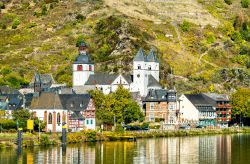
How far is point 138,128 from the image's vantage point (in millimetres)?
146375

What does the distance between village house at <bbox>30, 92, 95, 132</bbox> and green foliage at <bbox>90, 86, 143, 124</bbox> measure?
216 inches

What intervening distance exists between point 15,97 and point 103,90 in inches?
1102

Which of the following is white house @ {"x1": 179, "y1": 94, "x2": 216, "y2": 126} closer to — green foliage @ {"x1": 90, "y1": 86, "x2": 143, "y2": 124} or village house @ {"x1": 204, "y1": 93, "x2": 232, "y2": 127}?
village house @ {"x1": 204, "y1": 93, "x2": 232, "y2": 127}

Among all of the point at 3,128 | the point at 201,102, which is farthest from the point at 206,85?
the point at 3,128

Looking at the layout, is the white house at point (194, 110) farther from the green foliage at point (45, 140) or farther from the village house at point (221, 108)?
the green foliage at point (45, 140)

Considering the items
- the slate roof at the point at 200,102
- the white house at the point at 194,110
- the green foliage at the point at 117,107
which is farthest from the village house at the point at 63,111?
the slate roof at the point at 200,102

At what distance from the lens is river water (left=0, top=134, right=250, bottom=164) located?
101662mm

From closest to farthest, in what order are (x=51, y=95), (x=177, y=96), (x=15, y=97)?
1. (x=51, y=95)
2. (x=15, y=97)
3. (x=177, y=96)

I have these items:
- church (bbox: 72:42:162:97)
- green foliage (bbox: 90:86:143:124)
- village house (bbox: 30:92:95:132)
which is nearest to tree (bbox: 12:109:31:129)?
village house (bbox: 30:92:95:132)

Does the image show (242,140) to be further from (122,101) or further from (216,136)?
(122,101)

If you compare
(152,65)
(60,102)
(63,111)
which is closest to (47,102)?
(60,102)

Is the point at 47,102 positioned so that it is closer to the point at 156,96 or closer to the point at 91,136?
the point at 91,136

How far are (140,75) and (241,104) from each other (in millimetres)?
20346

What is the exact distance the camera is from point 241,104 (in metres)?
170
